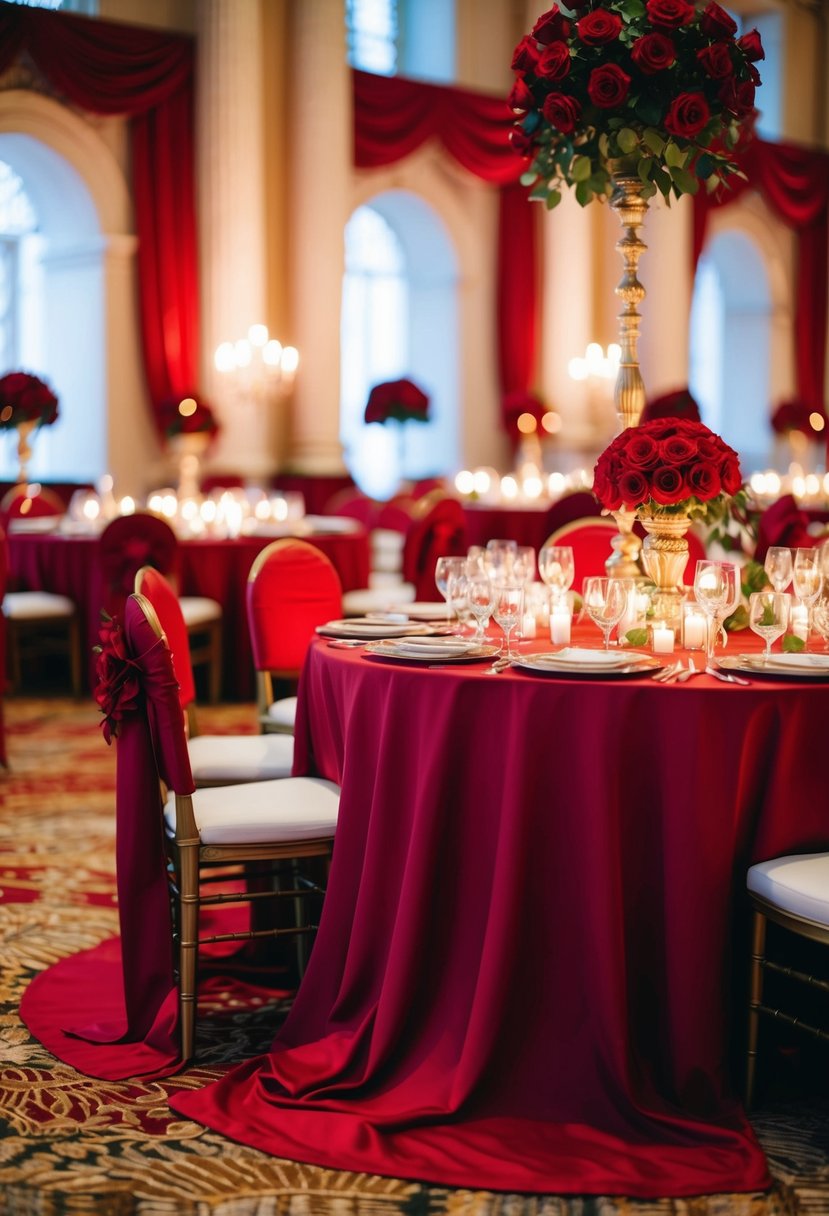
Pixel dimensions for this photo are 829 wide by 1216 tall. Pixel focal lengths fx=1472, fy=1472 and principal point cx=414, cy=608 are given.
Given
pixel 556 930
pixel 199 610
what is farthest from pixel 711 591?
pixel 199 610

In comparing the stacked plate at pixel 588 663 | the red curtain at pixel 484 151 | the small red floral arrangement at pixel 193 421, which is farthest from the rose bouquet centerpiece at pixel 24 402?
the stacked plate at pixel 588 663

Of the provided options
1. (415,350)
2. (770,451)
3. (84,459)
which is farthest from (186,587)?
(770,451)

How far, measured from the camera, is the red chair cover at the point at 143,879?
3.01m

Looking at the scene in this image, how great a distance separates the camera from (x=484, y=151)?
12367 millimetres

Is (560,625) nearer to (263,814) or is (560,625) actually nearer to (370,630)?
(370,630)

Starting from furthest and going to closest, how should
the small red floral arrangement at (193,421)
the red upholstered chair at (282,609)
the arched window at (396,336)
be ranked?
the arched window at (396,336)
the small red floral arrangement at (193,421)
the red upholstered chair at (282,609)

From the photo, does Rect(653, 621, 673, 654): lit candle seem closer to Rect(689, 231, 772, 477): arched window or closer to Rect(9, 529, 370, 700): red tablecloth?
Rect(9, 529, 370, 700): red tablecloth

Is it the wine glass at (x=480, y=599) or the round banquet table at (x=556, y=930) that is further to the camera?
the wine glass at (x=480, y=599)

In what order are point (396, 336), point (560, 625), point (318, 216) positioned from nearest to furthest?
point (560, 625) < point (318, 216) < point (396, 336)

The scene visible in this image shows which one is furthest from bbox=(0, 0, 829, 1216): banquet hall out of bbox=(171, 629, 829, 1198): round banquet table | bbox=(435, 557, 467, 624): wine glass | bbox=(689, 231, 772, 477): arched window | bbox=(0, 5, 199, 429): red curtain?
bbox=(689, 231, 772, 477): arched window

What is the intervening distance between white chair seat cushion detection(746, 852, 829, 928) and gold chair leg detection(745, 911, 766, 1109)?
0.24ft

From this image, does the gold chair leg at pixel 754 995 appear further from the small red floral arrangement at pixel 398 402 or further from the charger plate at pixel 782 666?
the small red floral arrangement at pixel 398 402

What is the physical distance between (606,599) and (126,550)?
13.1 ft

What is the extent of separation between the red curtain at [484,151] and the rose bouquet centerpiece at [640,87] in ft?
26.1
